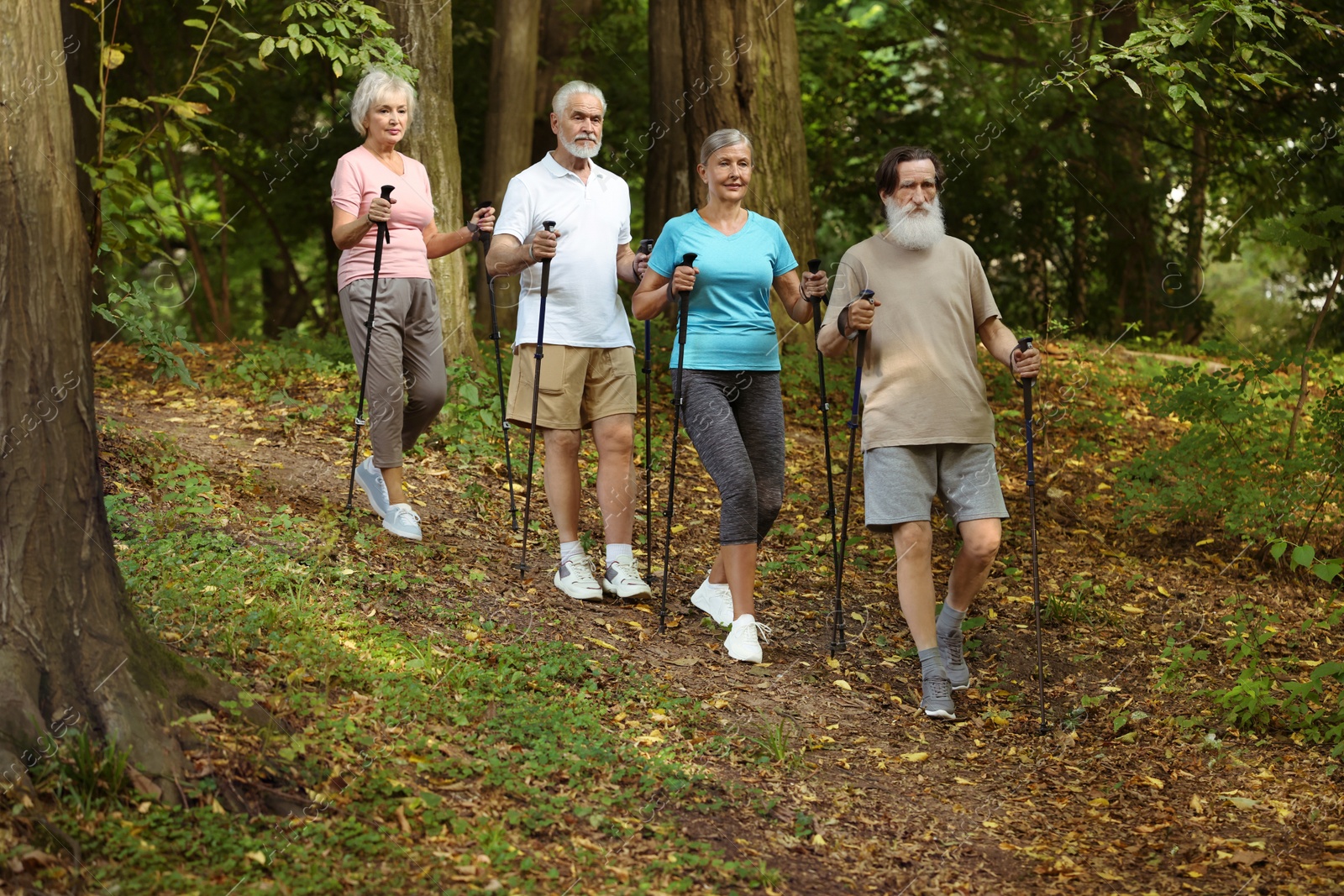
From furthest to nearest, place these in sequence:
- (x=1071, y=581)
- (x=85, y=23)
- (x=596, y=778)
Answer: (x=85, y=23), (x=1071, y=581), (x=596, y=778)

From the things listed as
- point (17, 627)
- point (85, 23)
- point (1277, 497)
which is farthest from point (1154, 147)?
point (17, 627)

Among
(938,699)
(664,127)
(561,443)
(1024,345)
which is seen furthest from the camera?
(664,127)

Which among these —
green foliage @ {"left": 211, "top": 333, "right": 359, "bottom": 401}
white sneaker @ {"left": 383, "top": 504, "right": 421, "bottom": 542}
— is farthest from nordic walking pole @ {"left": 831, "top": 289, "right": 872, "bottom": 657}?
green foliage @ {"left": 211, "top": 333, "right": 359, "bottom": 401}

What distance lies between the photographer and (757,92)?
9.78 m

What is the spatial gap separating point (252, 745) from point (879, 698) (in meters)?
2.62

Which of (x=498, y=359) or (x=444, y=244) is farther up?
(x=444, y=244)

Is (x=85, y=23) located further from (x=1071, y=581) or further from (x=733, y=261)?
(x=1071, y=581)

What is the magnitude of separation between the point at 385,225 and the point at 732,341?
1.79 m

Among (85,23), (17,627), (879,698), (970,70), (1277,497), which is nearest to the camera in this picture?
(17,627)

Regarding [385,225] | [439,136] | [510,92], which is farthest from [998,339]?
[510,92]

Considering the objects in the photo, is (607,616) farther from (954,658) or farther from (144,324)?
(144,324)

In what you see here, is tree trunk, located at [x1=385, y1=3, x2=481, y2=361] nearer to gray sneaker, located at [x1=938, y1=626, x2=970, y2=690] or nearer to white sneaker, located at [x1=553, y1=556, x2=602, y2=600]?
white sneaker, located at [x1=553, y1=556, x2=602, y2=600]

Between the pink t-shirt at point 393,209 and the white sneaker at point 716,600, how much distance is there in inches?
81.7

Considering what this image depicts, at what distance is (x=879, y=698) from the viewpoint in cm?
529
